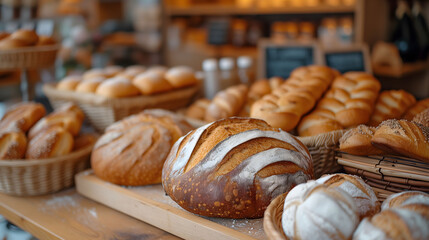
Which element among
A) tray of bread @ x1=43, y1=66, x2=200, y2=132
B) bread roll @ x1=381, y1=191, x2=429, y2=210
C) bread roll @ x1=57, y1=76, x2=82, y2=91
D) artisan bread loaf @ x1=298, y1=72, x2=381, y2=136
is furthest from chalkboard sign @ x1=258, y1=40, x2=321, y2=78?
bread roll @ x1=381, y1=191, x2=429, y2=210

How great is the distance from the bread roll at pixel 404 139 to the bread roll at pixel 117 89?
1157 mm

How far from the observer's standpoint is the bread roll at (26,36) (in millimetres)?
1928

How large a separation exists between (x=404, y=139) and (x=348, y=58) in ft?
4.42

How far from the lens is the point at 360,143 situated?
39.6 inches

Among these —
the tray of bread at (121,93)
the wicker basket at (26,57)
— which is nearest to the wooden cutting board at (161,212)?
the tray of bread at (121,93)

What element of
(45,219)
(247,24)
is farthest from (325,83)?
(247,24)

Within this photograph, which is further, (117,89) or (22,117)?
(117,89)

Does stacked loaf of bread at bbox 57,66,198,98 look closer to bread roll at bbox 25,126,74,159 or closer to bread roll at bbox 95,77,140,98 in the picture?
bread roll at bbox 95,77,140,98

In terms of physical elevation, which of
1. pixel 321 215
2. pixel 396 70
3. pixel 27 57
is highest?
pixel 27 57

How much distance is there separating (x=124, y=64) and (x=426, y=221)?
3.80 meters

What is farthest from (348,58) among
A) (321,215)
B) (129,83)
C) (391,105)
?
(321,215)

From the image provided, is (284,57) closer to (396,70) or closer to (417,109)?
(396,70)

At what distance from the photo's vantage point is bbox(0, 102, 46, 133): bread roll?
1.52 m

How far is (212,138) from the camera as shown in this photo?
107cm
